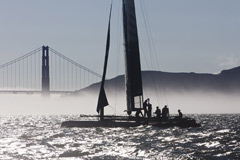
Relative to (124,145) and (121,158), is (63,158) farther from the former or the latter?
(124,145)

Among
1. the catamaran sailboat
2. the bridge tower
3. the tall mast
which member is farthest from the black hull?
the bridge tower

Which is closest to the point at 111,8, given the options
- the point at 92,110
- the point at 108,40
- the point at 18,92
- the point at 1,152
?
the point at 108,40

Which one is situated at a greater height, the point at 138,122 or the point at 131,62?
the point at 131,62

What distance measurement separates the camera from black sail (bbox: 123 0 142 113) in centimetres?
3538

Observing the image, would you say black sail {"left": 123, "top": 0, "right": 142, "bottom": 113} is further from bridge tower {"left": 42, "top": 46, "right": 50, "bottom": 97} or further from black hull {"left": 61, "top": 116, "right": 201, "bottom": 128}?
bridge tower {"left": 42, "top": 46, "right": 50, "bottom": 97}

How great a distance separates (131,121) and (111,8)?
10006mm

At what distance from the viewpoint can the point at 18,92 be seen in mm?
102312

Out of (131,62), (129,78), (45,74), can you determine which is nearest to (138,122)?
(129,78)

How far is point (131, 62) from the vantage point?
35.8 m

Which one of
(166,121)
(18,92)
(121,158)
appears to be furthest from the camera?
(18,92)

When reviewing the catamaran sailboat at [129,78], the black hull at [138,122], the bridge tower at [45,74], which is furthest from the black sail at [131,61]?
the bridge tower at [45,74]

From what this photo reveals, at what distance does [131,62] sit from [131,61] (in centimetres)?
8

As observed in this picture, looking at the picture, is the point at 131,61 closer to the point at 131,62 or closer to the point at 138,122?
the point at 131,62

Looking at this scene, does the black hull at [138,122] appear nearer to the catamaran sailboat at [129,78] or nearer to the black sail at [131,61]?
the catamaran sailboat at [129,78]
